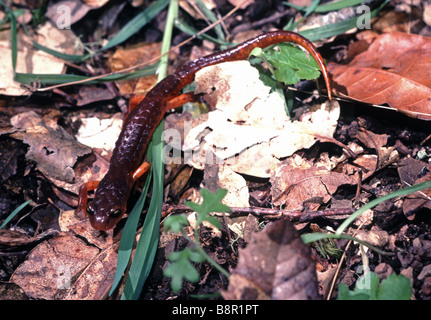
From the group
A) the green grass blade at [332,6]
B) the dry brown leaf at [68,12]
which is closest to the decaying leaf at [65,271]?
the dry brown leaf at [68,12]

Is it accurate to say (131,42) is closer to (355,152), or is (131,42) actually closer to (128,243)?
(128,243)

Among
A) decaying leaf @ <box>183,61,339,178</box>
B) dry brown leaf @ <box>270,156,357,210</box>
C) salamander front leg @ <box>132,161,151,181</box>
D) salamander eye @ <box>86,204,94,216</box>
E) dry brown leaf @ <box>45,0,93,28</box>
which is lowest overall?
dry brown leaf @ <box>270,156,357,210</box>

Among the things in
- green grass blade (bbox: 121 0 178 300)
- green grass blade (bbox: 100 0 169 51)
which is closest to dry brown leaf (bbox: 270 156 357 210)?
green grass blade (bbox: 121 0 178 300)

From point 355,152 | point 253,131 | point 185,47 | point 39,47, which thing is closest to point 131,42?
point 185,47

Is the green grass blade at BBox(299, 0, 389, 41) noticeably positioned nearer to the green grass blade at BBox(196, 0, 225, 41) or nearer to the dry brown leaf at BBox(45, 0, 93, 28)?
the green grass blade at BBox(196, 0, 225, 41)

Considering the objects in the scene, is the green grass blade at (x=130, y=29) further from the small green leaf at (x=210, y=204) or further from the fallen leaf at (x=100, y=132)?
the small green leaf at (x=210, y=204)

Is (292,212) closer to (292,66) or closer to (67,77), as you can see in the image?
(292,66)
